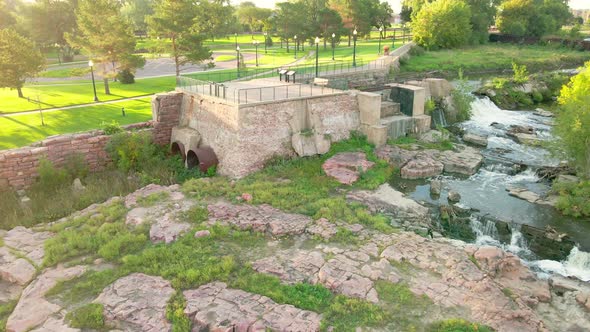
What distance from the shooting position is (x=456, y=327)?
11930mm

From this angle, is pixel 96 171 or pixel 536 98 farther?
pixel 536 98

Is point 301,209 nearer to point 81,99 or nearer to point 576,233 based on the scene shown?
point 576,233

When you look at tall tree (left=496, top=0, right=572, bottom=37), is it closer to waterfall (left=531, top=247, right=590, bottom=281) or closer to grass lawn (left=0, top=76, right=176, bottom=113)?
grass lawn (left=0, top=76, right=176, bottom=113)

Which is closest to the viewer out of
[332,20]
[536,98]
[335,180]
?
[335,180]

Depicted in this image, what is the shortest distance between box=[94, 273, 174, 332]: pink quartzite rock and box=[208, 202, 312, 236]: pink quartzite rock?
4.41m

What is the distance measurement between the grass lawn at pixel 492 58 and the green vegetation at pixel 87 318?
44706 mm

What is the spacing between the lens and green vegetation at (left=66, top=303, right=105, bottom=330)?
12.0 meters

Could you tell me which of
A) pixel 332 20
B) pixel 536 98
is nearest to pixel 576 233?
pixel 536 98

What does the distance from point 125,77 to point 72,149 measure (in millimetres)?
17844

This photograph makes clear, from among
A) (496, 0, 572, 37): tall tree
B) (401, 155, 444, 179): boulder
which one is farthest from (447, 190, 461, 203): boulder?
(496, 0, 572, 37): tall tree

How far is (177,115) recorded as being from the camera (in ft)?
86.9

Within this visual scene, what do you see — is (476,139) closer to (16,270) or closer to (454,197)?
(454,197)

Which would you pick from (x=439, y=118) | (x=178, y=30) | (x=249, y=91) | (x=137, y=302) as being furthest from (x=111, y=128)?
(x=439, y=118)

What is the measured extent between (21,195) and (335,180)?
1548 cm
